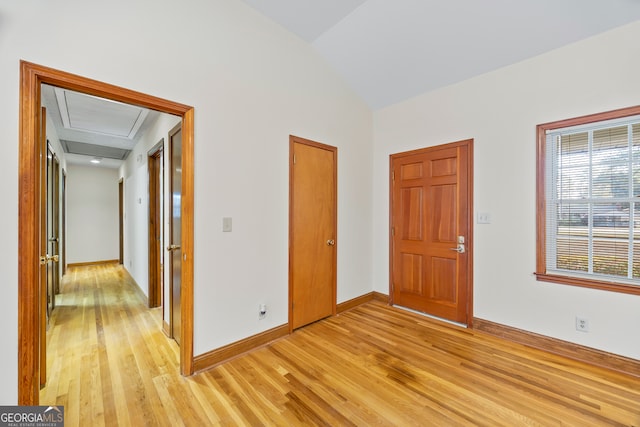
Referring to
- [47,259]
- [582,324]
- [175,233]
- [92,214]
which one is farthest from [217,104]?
[92,214]

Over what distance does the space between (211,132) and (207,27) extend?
34.7 inches

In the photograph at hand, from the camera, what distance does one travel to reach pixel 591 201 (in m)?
2.38

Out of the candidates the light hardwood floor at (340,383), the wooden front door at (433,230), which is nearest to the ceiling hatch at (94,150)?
the light hardwood floor at (340,383)

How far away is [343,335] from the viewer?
290 cm

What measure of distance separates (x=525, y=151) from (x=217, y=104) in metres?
3.01

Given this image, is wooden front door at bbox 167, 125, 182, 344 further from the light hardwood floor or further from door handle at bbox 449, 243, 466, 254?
door handle at bbox 449, 243, 466, 254

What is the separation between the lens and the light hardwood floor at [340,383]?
1733mm

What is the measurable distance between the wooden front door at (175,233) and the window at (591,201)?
351 centimetres

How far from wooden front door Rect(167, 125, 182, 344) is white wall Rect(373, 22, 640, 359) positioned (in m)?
2.89

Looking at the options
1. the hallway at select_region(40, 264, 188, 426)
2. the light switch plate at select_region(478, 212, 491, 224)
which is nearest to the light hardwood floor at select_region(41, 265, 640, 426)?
the hallway at select_region(40, 264, 188, 426)

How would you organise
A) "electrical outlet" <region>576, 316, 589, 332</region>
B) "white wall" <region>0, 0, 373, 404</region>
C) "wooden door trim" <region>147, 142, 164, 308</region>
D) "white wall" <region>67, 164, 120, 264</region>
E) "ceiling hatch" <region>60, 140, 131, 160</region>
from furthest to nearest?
"white wall" <region>67, 164, 120, 264</region>
"ceiling hatch" <region>60, 140, 131, 160</region>
"wooden door trim" <region>147, 142, 164, 308</region>
"electrical outlet" <region>576, 316, 589, 332</region>
"white wall" <region>0, 0, 373, 404</region>

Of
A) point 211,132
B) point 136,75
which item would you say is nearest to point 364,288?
point 211,132

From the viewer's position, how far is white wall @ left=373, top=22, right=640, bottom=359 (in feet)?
7.41

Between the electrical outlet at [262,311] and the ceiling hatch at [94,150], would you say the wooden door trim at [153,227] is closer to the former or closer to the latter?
the electrical outlet at [262,311]
